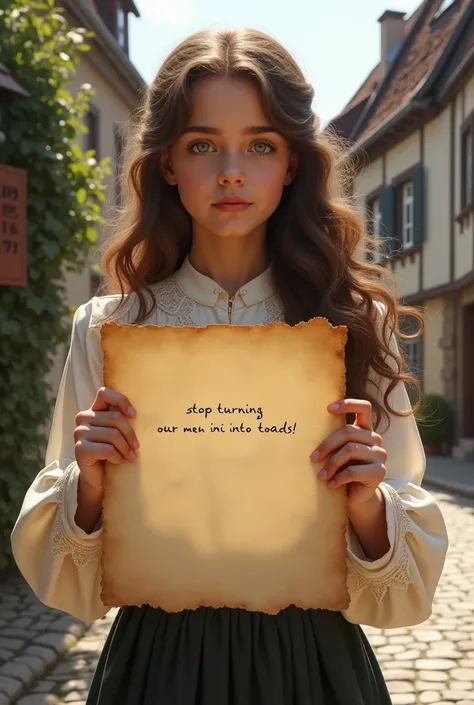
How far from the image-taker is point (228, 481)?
1413 millimetres

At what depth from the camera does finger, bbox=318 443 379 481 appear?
1.36 meters

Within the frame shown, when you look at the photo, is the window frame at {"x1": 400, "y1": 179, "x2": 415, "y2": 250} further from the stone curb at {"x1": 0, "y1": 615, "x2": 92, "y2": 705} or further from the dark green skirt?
the dark green skirt

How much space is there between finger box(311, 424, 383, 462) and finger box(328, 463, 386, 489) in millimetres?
38

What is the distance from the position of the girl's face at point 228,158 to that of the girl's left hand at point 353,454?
45 centimetres

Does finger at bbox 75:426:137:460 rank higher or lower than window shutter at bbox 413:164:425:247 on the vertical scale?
lower

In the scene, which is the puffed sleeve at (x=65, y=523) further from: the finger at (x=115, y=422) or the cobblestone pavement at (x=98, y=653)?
the cobblestone pavement at (x=98, y=653)

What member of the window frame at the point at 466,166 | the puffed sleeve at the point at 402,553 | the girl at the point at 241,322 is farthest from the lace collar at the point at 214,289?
the window frame at the point at 466,166

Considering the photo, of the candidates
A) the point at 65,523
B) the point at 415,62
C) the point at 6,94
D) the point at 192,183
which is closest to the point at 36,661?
the point at 65,523

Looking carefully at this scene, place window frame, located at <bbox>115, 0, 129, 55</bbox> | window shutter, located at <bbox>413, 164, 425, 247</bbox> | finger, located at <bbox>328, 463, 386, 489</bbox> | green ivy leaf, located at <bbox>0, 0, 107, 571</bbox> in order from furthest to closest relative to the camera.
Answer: window shutter, located at <bbox>413, 164, 425, 247</bbox> < window frame, located at <bbox>115, 0, 129, 55</bbox> < green ivy leaf, located at <bbox>0, 0, 107, 571</bbox> < finger, located at <bbox>328, 463, 386, 489</bbox>

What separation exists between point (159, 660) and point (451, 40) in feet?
48.8

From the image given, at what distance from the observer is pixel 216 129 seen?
1604mm

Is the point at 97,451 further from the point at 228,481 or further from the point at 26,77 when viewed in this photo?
the point at 26,77

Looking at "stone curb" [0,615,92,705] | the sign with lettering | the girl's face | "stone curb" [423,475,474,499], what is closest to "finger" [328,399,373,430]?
the girl's face

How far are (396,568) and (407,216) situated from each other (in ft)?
53.8
